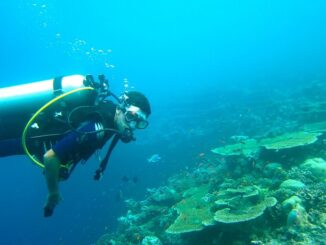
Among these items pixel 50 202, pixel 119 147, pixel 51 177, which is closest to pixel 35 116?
pixel 51 177

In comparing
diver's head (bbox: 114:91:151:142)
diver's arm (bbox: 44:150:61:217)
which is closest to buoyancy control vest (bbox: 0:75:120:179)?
diver's head (bbox: 114:91:151:142)

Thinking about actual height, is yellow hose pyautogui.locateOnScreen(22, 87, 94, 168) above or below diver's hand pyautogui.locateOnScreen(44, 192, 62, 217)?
above

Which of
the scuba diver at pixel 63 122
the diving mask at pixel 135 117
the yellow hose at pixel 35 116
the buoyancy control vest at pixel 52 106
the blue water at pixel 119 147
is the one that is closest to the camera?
the scuba diver at pixel 63 122

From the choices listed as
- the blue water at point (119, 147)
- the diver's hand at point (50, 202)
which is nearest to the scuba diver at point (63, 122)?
the diver's hand at point (50, 202)

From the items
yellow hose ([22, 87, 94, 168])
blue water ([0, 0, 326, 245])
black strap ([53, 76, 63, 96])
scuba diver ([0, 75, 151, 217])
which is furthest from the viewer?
blue water ([0, 0, 326, 245])

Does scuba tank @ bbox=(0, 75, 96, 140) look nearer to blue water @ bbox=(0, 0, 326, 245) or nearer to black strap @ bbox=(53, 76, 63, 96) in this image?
black strap @ bbox=(53, 76, 63, 96)

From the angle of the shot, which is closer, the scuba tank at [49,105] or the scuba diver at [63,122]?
the scuba diver at [63,122]

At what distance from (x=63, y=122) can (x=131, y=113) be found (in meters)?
0.99

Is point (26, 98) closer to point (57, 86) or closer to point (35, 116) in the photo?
point (57, 86)

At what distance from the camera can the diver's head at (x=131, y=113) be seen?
4.68 meters

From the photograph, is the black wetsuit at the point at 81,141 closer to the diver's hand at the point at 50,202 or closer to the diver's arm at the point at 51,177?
the diver's arm at the point at 51,177

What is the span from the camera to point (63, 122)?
4625mm

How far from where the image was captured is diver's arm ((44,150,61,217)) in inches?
157

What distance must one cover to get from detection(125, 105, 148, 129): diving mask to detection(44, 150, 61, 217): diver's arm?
3.99 ft
